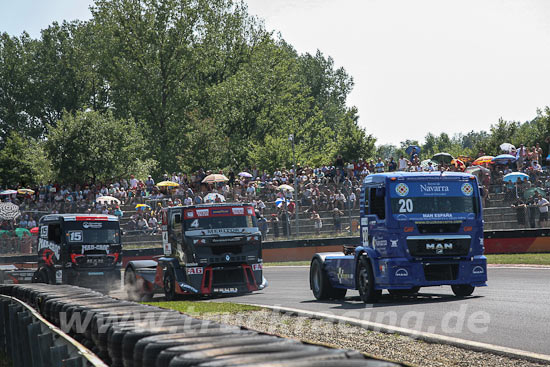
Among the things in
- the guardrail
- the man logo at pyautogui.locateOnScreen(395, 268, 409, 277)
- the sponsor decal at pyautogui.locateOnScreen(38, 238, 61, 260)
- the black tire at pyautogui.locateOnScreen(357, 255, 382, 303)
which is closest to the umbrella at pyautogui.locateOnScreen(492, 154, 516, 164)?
the black tire at pyautogui.locateOnScreen(357, 255, 382, 303)

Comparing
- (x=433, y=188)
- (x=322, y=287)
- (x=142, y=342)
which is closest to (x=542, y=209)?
(x=433, y=188)

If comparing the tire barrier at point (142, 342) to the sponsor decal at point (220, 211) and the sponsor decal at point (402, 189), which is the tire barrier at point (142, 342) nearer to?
the sponsor decal at point (402, 189)

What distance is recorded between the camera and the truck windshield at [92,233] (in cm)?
2564

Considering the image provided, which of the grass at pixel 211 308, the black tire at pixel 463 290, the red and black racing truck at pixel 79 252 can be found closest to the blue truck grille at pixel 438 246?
the black tire at pixel 463 290

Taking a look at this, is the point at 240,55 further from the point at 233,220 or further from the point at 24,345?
the point at 24,345

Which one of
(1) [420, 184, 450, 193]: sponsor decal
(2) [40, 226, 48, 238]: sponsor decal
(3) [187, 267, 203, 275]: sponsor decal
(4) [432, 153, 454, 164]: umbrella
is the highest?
(4) [432, 153, 454, 164]: umbrella

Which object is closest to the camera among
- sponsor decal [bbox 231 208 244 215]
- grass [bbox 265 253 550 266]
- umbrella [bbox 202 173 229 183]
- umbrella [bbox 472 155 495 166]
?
sponsor decal [bbox 231 208 244 215]

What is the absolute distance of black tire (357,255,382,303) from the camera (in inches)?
611

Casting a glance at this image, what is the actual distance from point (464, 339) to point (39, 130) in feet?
272

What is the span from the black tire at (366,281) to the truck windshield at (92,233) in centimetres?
1258

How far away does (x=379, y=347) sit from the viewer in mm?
9844

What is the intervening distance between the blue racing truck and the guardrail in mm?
7090

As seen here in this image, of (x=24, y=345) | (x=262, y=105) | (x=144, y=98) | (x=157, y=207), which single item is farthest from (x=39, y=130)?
(x=24, y=345)

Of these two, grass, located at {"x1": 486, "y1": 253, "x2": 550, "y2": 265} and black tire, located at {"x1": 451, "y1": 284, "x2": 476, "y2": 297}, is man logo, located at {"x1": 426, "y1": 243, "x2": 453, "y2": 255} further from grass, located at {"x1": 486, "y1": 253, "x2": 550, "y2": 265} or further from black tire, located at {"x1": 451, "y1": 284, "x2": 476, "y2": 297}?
grass, located at {"x1": 486, "y1": 253, "x2": 550, "y2": 265}
